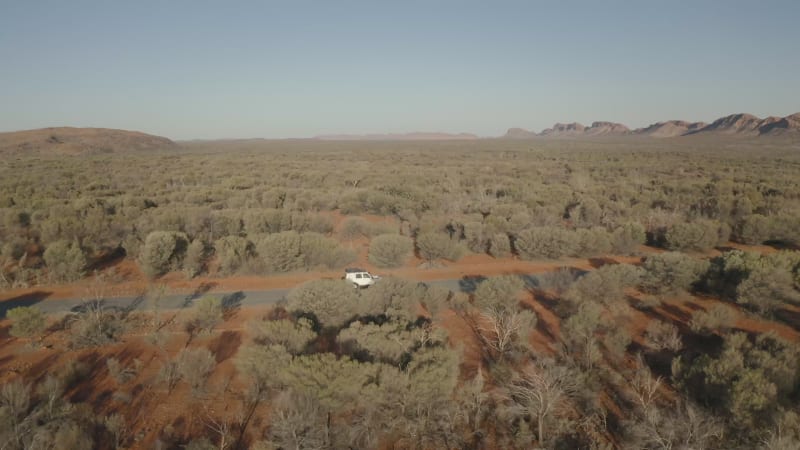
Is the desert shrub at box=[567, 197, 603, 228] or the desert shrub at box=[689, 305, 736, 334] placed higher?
the desert shrub at box=[567, 197, 603, 228]

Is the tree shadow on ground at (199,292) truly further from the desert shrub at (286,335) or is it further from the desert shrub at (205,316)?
the desert shrub at (286,335)

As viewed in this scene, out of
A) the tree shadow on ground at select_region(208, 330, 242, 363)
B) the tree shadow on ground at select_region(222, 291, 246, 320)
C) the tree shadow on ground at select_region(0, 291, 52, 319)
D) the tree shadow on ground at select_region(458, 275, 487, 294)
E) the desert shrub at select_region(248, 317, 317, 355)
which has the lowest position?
the tree shadow on ground at select_region(458, 275, 487, 294)

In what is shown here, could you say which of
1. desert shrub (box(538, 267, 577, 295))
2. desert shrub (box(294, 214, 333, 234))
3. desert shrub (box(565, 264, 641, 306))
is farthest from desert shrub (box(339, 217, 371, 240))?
desert shrub (box(565, 264, 641, 306))

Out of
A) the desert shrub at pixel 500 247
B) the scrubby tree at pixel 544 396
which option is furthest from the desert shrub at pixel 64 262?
the desert shrub at pixel 500 247

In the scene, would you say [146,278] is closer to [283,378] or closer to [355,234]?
[355,234]

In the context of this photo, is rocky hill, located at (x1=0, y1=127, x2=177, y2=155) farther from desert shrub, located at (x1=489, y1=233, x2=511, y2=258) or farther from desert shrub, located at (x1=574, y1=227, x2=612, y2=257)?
desert shrub, located at (x1=574, y1=227, x2=612, y2=257)

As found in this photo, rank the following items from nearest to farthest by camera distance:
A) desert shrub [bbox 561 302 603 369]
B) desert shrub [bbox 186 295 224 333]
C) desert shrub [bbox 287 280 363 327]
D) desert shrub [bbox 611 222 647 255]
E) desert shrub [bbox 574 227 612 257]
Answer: desert shrub [bbox 561 302 603 369]
desert shrub [bbox 287 280 363 327]
desert shrub [bbox 186 295 224 333]
desert shrub [bbox 574 227 612 257]
desert shrub [bbox 611 222 647 255]
